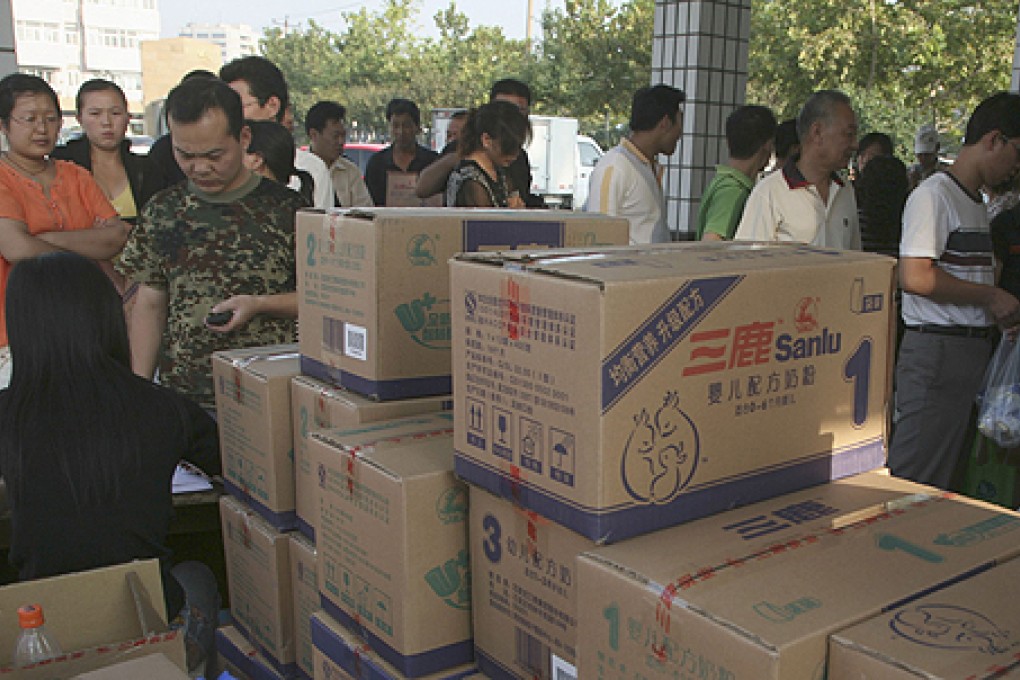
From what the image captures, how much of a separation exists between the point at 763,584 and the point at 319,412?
969 millimetres

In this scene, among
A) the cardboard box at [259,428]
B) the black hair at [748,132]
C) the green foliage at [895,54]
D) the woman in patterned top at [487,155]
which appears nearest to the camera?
the cardboard box at [259,428]

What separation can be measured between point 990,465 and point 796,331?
89.5 inches

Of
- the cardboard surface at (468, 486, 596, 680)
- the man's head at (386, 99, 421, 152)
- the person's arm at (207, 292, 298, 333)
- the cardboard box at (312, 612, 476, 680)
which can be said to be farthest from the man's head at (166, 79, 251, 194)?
the man's head at (386, 99, 421, 152)

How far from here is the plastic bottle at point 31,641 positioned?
4.07 feet

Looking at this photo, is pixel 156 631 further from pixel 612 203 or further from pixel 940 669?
pixel 612 203

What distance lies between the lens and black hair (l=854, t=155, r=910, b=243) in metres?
4.23

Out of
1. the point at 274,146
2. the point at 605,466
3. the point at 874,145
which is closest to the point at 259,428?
the point at 605,466

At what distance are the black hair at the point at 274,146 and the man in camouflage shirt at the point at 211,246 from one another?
1.75 feet

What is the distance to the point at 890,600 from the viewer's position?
0.98 m

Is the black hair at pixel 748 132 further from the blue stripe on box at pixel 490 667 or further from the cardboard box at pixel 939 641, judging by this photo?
the cardboard box at pixel 939 641

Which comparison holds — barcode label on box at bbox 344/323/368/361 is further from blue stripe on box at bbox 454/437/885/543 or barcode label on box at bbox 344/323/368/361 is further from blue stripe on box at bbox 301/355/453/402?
blue stripe on box at bbox 454/437/885/543

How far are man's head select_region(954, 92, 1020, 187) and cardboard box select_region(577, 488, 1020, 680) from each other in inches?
73.9

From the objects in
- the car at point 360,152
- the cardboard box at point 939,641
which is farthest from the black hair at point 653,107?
the car at point 360,152

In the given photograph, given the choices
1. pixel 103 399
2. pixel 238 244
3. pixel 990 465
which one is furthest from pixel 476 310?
pixel 990 465
